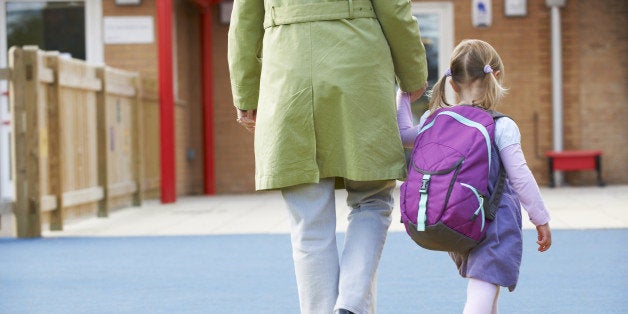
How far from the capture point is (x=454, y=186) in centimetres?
331

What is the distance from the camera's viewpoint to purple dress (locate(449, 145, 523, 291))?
11.2ft

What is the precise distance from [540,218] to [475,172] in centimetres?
28

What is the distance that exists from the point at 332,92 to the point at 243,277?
281 cm

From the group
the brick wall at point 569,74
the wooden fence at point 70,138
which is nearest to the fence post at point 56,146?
the wooden fence at point 70,138

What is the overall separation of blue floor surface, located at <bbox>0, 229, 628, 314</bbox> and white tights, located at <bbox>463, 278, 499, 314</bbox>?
1379 millimetres

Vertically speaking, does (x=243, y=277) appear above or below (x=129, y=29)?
below

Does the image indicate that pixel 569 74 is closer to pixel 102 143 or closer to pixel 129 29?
pixel 129 29

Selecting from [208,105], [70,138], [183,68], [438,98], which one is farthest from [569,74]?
[438,98]

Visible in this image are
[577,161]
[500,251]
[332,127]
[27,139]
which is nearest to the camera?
[500,251]

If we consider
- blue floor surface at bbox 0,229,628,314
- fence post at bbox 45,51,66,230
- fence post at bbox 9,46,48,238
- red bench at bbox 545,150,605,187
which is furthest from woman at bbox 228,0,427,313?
red bench at bbox 545,150,605,187

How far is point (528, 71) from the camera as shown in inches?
585

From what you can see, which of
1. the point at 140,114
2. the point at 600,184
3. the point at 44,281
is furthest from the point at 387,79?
the point at 600,184

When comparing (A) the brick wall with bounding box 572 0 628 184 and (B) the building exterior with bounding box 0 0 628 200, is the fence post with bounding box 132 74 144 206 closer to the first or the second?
(B) the building exterior with bounding box 0 0 628 200

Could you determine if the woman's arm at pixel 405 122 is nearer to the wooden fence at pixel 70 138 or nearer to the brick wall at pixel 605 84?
the wooden fence at pixel 70 138
